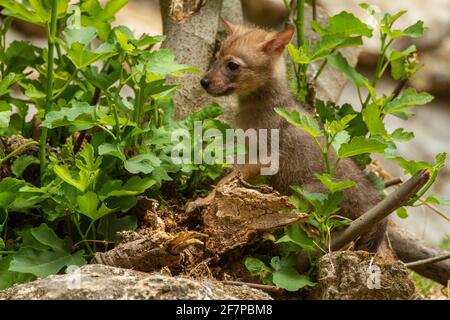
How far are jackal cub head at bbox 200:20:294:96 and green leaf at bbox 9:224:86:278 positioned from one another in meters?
1.31

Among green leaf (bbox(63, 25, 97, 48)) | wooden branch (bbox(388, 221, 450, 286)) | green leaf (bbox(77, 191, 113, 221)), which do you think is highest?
green leaf (bbox(63, 25, 97, 48))

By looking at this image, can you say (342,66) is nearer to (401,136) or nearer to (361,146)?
(401,136)

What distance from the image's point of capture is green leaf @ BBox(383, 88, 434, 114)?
3.04 metres

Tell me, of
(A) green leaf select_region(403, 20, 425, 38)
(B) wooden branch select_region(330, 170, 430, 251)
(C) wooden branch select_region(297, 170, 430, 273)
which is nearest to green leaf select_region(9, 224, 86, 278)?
(C) wooden branch select_region(297, 170, 430, 273)

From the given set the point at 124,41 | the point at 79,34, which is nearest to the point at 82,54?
the point at 124,41

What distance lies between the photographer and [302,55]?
3.20 meters

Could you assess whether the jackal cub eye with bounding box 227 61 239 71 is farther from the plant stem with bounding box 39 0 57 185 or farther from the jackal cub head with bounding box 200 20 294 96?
the plant stem with bounding box 39 0 57 185

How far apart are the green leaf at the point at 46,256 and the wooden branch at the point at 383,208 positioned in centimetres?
105

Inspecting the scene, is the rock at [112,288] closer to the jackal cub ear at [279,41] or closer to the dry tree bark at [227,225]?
the dry tree bark at [227,225]

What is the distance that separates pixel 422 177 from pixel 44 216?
1.55m

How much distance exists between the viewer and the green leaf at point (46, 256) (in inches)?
104

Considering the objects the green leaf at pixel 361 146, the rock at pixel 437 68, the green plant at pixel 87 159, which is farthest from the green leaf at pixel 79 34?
the rock at pixel 437 68

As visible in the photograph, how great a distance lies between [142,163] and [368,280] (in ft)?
3.22
